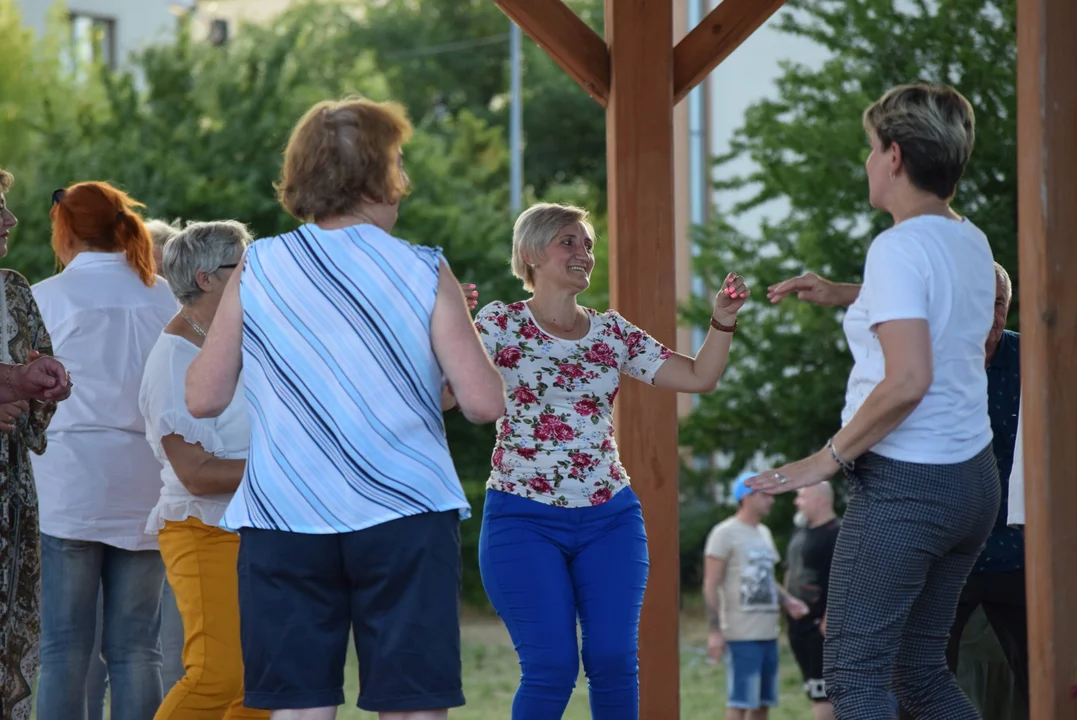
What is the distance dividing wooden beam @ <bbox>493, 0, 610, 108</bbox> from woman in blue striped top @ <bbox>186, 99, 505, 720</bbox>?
6.81 ft

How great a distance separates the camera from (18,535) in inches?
151

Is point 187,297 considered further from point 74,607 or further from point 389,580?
point 389,580

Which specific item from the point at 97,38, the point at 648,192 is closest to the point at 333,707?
Answer: the point at 648,192

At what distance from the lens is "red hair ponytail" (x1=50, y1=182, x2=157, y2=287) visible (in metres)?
4.62

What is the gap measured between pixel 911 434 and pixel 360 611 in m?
1.24

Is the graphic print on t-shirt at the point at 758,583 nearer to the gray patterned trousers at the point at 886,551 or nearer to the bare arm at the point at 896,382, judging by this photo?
the gray patterned trousers at the point at 886,551

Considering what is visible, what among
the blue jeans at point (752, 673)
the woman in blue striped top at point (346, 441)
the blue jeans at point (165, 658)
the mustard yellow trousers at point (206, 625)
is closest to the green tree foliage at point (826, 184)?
the blue jeans at point (752, 673)

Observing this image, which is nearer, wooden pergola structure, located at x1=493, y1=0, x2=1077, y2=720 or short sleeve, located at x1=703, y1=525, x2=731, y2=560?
wooden pergola structure, located at x1=493, y1=0, x2=1077, y2=720

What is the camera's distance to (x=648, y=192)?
5.04 m

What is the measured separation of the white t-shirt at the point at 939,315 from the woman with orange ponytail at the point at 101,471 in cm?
219

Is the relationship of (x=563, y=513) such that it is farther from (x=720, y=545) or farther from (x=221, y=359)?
(x=720, y=545)

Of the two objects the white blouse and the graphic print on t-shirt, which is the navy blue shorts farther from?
the graphic print on t-shirt

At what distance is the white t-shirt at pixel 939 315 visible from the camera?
327cm

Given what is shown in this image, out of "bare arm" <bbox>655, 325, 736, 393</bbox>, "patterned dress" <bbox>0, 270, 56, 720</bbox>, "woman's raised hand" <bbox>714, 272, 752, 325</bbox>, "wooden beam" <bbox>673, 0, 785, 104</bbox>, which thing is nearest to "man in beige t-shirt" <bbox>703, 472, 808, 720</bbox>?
"wooden beam" <bbox>673, 0, 785, 104</bbox>
